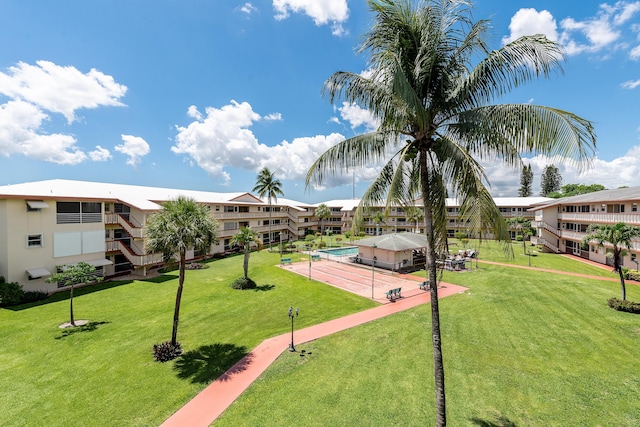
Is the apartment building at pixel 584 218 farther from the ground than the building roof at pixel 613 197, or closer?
closer

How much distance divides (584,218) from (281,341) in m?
45.7

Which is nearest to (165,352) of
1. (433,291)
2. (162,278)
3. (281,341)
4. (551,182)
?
(281,341)

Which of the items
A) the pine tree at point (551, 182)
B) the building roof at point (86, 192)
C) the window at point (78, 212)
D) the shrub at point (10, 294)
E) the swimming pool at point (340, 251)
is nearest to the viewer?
the shrub at point (10, 294)

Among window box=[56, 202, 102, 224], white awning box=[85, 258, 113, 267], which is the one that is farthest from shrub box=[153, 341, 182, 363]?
window box=[56, 202, 102, 224]

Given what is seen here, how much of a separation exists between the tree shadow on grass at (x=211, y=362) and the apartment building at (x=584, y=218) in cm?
4096

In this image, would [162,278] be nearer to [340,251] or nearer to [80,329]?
[80,329]

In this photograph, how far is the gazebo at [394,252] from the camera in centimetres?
3356

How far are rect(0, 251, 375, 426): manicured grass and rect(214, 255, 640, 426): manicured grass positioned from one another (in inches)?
134

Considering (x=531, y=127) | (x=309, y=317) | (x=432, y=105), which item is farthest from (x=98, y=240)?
(x=531, y=127)

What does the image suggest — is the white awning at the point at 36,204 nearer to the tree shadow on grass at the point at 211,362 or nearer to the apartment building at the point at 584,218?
the tree shadow on grass at the point at 211,362

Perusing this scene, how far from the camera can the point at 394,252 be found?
33.5 metres

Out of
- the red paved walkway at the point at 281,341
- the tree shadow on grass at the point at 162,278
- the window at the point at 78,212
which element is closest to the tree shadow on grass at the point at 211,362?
the red paved walkway at the point at 281,341

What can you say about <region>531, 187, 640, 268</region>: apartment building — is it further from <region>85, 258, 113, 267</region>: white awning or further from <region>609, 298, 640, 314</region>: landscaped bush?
<region>85, 258, 113, 267</region>: white awning

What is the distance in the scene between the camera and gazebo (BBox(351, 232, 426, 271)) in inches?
1321
